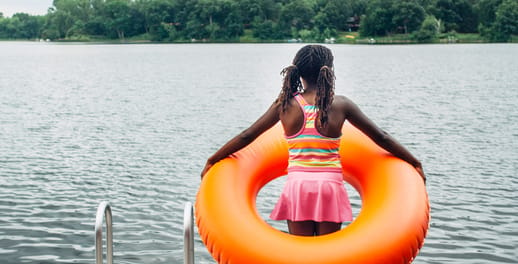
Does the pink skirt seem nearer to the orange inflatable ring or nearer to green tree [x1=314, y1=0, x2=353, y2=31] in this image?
the orange inflatable ring

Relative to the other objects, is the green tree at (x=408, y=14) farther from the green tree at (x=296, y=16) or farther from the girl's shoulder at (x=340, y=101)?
the girl's shoulder at (x=340, y=101)

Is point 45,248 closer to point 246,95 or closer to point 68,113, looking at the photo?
point 68,113

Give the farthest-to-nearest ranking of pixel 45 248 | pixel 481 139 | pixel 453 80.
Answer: pixel 453 80
pixel 481 139
pixel 45 248

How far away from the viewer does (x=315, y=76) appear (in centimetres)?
300

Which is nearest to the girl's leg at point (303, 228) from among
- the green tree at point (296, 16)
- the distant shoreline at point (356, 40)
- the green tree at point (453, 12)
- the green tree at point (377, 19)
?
the distant shoreline at point (356, 40)

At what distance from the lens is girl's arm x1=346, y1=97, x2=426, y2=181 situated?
3.02m

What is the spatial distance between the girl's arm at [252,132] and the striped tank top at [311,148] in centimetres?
12

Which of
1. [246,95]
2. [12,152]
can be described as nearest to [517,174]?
[12,152]

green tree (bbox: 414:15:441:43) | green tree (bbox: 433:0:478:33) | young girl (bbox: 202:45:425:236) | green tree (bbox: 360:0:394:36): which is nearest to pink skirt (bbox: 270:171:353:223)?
young girl (bbox: 202:45:425:236)

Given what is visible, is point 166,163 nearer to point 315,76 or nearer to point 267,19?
point 315,76

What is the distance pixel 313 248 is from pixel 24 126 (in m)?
12.0

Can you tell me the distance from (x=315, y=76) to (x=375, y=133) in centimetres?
43

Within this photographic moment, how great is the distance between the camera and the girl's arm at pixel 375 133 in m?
3.02

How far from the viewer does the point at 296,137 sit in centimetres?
302
